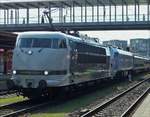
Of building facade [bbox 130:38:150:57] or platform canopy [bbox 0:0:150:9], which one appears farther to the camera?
building facade [bbox 130:38:150:57]

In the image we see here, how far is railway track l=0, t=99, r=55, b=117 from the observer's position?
1727cm

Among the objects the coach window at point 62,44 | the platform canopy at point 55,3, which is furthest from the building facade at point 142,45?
the coach window at point 62,44

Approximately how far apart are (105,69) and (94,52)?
5697mm

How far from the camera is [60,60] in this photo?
847 inches

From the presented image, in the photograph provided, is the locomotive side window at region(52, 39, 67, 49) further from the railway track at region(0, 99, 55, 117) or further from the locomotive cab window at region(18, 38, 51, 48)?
the railway track at region(0, 99, 55, 117)

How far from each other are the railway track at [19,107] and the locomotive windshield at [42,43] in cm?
250

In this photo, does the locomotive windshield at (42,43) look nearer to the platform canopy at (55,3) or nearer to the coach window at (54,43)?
the coach window at (54,43)

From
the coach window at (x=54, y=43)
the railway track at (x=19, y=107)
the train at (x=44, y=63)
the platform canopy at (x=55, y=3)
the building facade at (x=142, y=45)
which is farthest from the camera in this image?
the building facade at (x=142, y=45)

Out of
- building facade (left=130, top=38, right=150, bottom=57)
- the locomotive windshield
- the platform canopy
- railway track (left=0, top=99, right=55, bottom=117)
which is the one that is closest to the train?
the locomotive windshield

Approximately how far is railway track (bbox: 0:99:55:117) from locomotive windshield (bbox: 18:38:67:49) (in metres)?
2.50

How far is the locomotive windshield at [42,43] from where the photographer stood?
21828 millimetres

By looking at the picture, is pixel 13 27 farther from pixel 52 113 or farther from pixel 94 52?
pixel 52 113

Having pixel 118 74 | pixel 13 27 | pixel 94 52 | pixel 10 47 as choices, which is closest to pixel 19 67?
pixel 94 52

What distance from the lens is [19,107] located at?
2009 centimetres
